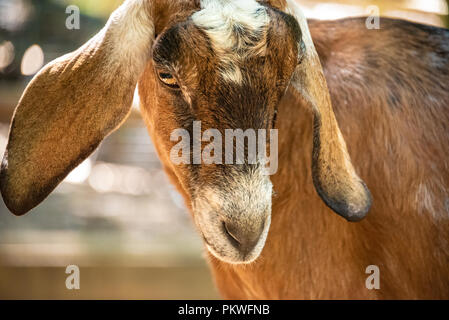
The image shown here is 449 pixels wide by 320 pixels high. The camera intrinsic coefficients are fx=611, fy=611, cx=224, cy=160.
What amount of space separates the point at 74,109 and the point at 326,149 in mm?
987

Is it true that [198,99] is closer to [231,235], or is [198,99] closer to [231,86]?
[231,86]

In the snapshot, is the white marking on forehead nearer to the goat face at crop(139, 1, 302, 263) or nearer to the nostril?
the goat face at crop(139, 1, 302, 263)

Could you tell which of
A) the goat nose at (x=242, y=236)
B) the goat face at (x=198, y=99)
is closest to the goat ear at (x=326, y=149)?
the goat face at (x=198, y=99)

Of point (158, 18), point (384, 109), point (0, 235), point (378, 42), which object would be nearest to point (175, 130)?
point (158, 18)

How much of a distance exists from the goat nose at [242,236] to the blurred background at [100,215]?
3.39 metres

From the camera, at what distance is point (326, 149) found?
243 cm

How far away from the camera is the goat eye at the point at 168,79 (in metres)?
2.20

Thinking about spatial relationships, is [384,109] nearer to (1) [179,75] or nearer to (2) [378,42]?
(2) [378,42]

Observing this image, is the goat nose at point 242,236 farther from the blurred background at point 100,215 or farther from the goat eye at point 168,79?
the blurred background at point 100,215

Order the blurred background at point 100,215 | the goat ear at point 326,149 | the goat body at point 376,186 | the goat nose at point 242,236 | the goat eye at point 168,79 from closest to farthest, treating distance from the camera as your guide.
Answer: the goat nose at point 242,236
the goat eye at point 168,79
the goat ear at point 326,149
the goat body at point 376,186
the blurred background at point 100,215

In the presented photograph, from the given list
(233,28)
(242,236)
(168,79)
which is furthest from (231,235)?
(233,28)

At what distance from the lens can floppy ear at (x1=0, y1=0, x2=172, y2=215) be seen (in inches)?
88.2

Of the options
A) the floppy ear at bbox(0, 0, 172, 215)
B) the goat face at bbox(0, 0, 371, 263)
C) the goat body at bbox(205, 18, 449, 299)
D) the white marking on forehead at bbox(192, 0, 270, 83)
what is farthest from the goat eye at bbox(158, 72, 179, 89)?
the goat body at bbox(205, 18, 449, 299)
